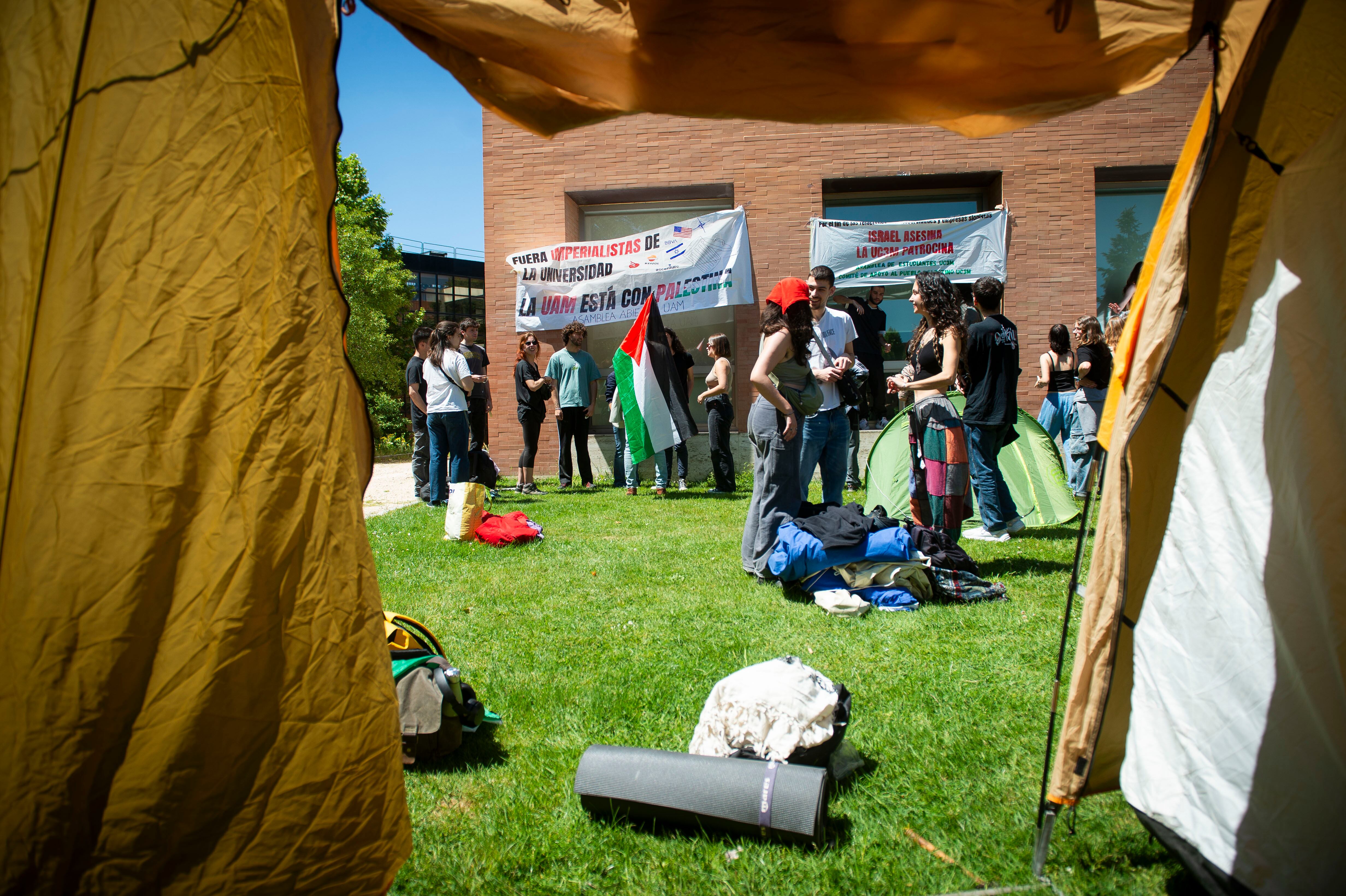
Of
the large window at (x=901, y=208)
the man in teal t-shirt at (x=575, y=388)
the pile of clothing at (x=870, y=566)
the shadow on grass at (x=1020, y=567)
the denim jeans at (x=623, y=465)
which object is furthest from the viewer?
the large window at (x=901, y=208)

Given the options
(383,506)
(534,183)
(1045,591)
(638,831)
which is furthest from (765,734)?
(534,183)

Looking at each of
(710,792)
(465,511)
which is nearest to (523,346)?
(465,511)

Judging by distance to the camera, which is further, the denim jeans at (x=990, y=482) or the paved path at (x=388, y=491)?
the paved path at (x=388, y=491)

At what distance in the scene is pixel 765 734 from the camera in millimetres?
2461

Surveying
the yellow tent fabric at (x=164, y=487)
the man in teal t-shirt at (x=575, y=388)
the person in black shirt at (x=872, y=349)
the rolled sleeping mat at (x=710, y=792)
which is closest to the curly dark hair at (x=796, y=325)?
the rolled sleeping mat at (x=710, y=792)

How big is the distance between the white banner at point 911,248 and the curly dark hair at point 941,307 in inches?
243

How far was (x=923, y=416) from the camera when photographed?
5301mm

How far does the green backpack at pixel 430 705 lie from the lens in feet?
8.55

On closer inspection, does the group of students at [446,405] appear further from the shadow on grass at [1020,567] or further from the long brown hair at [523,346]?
the shadow on grass at [1020,567]

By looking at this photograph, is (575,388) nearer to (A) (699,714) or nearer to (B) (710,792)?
(A) (699,714)

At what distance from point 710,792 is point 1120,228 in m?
12.9

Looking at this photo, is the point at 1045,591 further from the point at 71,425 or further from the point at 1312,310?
the point at 71,425

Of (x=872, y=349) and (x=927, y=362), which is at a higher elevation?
(x=872, y=349)

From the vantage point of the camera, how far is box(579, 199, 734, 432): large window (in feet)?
41.2
